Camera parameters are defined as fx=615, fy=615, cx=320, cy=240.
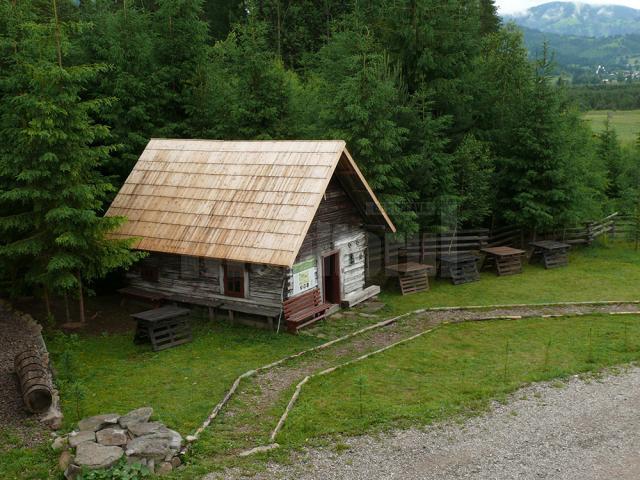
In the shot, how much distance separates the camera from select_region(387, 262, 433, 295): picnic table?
24.2 meters

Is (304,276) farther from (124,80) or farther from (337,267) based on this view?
(124,80)

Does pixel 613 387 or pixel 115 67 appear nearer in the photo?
pixel 613 387

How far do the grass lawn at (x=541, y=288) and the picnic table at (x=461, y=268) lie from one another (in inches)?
15.8

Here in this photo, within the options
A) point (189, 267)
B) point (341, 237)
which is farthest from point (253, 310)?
point (341, 237)

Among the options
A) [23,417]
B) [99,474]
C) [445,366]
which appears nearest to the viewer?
[99,474]

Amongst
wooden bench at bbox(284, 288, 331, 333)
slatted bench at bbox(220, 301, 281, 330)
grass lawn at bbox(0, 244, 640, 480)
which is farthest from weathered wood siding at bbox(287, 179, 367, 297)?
grass lawn at bbox(0, 244, 640, 480)

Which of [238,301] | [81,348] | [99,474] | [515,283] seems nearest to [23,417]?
[99,474]

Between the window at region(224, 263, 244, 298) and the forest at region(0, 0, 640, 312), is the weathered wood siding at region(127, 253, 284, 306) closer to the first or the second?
the window at region(224, 263, 244, 298)

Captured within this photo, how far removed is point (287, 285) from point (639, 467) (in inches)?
420

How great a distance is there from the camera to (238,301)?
19641 millimetres

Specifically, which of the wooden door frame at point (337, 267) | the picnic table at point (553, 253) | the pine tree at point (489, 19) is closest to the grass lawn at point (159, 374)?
the wooden door frame at point (337, 267)

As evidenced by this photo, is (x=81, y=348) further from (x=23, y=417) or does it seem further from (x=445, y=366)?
(x=445, y=366)

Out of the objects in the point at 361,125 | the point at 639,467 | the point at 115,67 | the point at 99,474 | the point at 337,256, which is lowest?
the point at 639,467

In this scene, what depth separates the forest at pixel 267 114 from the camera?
17484 millimetres
